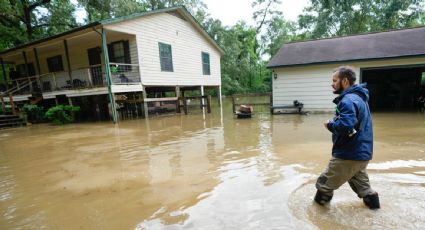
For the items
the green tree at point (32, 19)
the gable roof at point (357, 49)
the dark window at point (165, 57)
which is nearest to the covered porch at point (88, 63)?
the dark window at point (165, 57)

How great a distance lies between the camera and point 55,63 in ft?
55.8

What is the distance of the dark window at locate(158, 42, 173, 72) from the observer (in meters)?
14.1

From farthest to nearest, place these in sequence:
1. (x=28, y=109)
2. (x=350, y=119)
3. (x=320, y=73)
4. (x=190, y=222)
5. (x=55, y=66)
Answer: (x=55, y=66) → (x=28, y=109) → (x=320, y=73) → (x=190, y=222) → (x=350, y=119)

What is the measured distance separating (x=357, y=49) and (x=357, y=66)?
3.38 feet

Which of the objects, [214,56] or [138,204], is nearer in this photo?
[138,204]

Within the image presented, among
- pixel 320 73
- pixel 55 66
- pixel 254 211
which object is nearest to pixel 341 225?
pixel 254 211

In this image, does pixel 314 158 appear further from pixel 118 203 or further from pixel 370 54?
pixel 370 54

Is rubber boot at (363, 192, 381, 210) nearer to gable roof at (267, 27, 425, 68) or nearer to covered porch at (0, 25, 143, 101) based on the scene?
gable roof at (267, 27, 425, 68)

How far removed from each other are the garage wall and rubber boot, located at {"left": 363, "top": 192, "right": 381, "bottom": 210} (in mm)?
10206

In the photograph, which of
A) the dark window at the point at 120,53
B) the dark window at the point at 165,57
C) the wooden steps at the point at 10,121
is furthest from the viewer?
the dark window at the point at 165,57

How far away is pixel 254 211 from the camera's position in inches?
114

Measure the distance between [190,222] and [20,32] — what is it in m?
25.7

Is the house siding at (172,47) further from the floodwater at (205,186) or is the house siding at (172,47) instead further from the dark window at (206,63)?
the floodwater at (205,186)

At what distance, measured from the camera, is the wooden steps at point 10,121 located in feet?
41.9
